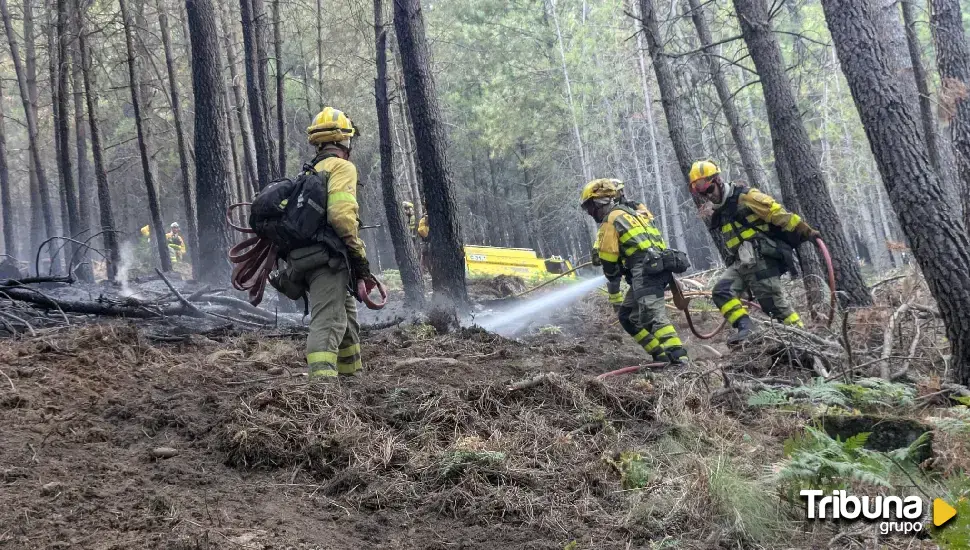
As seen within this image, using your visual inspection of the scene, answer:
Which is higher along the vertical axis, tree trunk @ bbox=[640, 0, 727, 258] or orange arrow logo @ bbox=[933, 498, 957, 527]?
tree trunk @ bbox=[640, 0, 727, 258]

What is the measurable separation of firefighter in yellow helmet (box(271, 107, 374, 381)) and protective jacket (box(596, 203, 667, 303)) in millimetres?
2781

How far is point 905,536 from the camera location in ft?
10.7

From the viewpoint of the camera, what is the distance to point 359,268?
5895 mm

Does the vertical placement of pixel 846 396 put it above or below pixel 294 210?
below

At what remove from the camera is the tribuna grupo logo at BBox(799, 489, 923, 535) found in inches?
131

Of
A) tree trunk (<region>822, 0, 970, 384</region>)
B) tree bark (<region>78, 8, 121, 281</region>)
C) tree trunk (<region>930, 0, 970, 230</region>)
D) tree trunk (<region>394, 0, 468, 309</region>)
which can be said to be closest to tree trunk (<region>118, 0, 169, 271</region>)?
tree bark (<region>78, 8, 121, 281</region>)

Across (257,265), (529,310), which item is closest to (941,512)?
(257,265)

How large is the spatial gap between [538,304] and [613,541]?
12.6m

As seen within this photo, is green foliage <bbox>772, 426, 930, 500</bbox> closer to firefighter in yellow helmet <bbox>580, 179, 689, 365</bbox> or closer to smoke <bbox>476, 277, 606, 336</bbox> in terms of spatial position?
firefighter in yellow helmet <bbox>580, 179, 689, 365</bbox>

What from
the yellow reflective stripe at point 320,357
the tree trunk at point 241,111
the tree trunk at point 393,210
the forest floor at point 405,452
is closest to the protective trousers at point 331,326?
the yellow reflective stripe at point 320,357

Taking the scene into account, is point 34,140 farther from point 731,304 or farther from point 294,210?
point 731,304

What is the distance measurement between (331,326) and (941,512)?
3.95 metres

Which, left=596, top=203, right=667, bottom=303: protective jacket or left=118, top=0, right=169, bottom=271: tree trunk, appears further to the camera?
left=118, top=0, right=169, bottom=271: tree trunk

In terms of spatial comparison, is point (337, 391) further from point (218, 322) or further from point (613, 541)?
point (218, 322)
